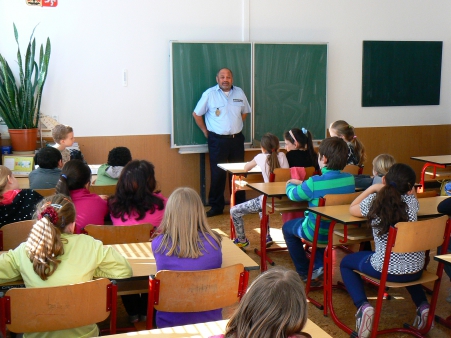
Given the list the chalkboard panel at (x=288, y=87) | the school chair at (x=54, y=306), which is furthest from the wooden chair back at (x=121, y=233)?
the chalkboard panel at (x=288, y=87)

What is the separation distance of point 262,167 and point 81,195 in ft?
6.64

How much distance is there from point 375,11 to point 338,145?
13.7ft

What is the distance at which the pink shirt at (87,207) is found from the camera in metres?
3.46

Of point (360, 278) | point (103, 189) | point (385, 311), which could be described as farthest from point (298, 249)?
point (103, 189)

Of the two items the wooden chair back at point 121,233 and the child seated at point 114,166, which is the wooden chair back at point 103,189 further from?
the wooden chair back at point 121,233

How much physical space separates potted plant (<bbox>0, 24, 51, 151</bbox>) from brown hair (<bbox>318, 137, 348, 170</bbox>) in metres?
3.28

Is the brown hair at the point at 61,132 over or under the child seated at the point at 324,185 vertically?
over

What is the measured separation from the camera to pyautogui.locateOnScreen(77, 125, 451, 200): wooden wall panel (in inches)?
257

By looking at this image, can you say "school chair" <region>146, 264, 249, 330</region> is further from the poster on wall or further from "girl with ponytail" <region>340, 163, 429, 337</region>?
the poster on wall

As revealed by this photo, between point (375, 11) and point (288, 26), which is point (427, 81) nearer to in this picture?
point (375, 11)

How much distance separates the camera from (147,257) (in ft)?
9.37

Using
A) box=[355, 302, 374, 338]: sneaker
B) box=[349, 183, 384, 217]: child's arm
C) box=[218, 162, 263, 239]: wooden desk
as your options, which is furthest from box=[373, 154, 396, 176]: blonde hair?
box=[218, 162, 263, 239]: wooden desk

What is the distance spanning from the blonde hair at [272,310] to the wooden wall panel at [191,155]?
5.30 metres

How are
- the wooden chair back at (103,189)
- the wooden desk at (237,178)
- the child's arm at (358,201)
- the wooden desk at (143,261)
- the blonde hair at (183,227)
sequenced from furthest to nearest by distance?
the wooden desk at (237,178)
the wooden chair back at (103,189)
the child's arm at (358,201)
the wooden desk at (143,261)
the blonde hair at (183,227)
